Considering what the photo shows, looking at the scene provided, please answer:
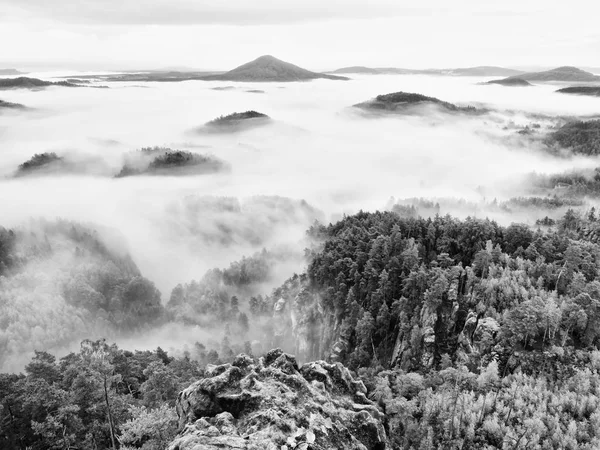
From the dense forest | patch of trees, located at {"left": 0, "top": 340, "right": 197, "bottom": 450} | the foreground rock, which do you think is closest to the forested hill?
the dense forest

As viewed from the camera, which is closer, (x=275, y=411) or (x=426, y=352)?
(x=275, y=411)

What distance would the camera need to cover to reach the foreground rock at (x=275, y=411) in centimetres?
4117

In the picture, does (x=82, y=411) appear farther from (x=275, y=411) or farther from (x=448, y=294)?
(x=448, y=294)

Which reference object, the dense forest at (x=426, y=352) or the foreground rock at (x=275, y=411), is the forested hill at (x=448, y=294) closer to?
the dense forest at (x=426, y=352)

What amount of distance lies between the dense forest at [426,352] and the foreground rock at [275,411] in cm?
824

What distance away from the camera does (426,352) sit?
325 ft

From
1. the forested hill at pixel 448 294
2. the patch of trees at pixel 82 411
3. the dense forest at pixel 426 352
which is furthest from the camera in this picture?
the forested hill at pixel 448 294

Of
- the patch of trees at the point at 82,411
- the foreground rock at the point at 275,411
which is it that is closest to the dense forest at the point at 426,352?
the patch of trees at the point at 82,411

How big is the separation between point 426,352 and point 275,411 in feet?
209

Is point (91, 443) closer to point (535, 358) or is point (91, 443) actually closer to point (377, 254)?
point (535, 358)

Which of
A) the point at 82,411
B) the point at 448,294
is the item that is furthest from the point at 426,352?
the point at 82,411

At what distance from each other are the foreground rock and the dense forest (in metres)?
8.24

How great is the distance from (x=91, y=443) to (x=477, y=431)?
59750 mm

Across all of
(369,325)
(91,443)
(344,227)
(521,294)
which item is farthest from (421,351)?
(344,227)
